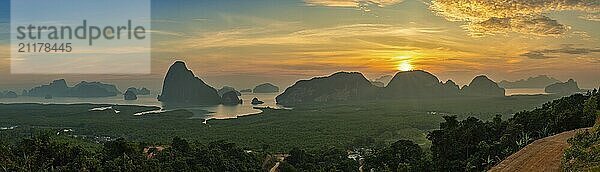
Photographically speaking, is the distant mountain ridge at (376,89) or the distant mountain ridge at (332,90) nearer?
the distant mountain ridge at (332,90)

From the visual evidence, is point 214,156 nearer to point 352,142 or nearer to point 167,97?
point 352,142

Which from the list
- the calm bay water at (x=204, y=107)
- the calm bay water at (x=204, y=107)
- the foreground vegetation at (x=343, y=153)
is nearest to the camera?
the foreground vegetation at (x=343, y=153)

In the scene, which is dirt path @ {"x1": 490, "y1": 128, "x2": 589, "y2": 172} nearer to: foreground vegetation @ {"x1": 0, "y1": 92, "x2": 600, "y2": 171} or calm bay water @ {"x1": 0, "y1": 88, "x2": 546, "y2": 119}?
foreground vegetation @ {"x1": 0, "y1": 92, "x2": 600, "y2": 171}

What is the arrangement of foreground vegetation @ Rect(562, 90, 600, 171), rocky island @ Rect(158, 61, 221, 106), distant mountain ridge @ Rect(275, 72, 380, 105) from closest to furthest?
foreground vegetation @ Rect(562, 90, 600, 171) → distant mountain ridge @ Rect(275, 72, 380, 105) → rocky island @ Rect(158, 61, 221, 106)

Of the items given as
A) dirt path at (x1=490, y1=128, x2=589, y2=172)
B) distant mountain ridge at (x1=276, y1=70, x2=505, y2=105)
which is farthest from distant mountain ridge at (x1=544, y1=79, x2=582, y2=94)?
dirt path at (x1=490, y1=128, x2=589, y2=172)

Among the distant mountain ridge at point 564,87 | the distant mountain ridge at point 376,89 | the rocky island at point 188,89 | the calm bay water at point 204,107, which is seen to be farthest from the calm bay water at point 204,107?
the distant mountain ridge at point 564,87

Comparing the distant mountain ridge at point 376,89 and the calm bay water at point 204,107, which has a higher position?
the distant mountain ridge at point 376,89

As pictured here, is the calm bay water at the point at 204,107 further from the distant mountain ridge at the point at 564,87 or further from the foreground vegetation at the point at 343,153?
the foreground vegetation at the point at 343,153

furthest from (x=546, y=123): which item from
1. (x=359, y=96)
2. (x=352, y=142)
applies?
(x=359, y=96)
